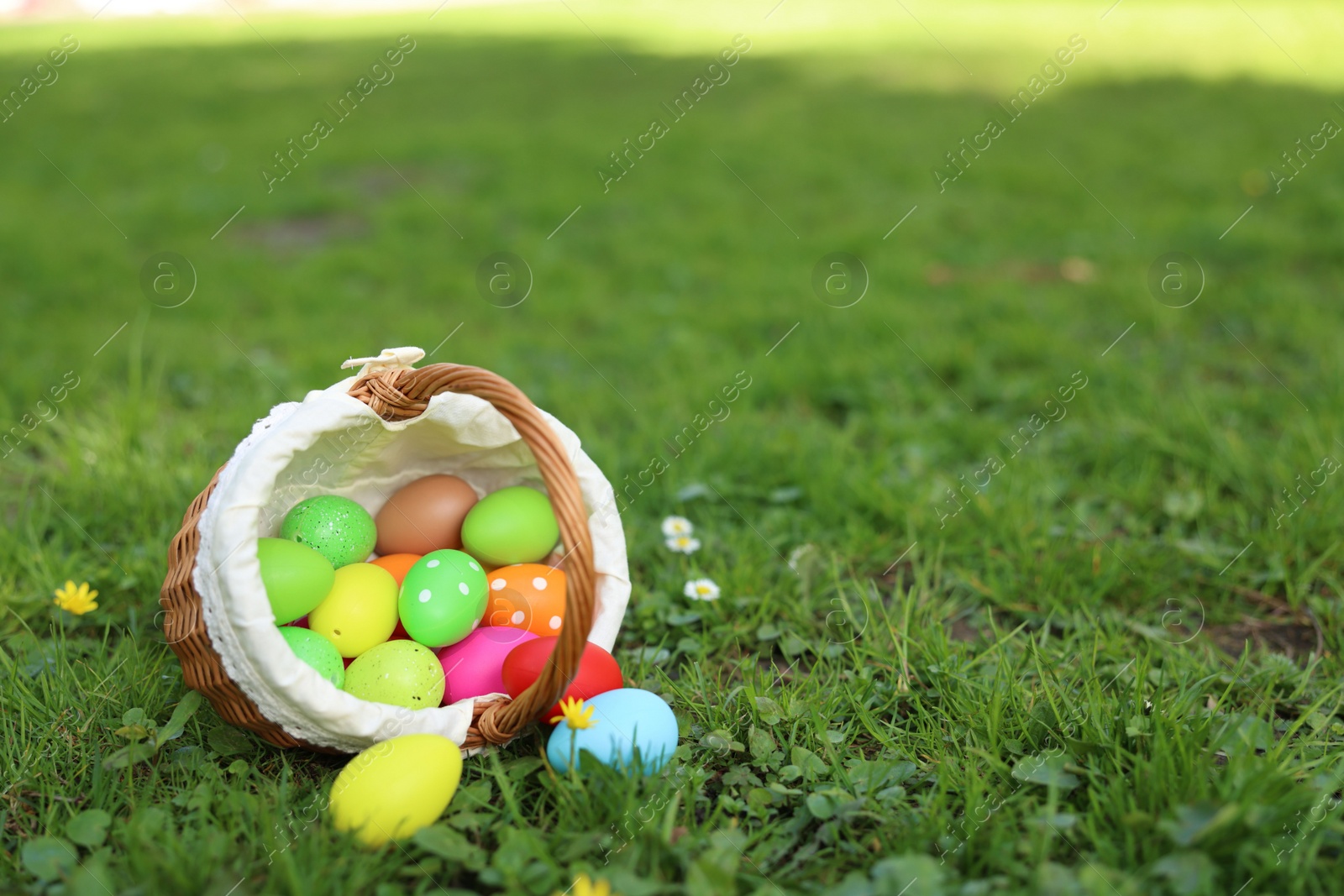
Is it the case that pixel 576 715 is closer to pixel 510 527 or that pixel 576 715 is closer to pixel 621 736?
pixel 621 736

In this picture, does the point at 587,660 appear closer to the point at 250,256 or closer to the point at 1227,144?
the point at 250,256

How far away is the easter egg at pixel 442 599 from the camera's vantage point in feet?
5.61

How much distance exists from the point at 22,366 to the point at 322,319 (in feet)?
3.33

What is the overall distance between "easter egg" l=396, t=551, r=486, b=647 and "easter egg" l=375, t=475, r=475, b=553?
182 millimetres

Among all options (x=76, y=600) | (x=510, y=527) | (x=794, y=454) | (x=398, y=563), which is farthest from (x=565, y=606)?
(x=794, y=454)

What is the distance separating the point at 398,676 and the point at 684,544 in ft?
2.69

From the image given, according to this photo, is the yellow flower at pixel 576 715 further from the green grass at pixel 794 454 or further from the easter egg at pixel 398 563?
the easter egg at pixel 398 563

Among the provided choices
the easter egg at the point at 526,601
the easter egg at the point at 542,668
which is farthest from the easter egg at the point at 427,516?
the easter egg at the point at 542,668

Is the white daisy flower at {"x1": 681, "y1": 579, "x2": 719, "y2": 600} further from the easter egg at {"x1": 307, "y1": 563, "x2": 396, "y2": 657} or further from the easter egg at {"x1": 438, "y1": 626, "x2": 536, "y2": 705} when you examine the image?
the easter egg at {"x1": 307, "y1": 563, "x2": 396, "y2": 657}

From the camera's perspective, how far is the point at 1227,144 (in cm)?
539

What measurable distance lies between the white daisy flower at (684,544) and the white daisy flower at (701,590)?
0.13m

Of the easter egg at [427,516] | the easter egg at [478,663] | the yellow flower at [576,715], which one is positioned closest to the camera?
the yellow flower at [576,715]

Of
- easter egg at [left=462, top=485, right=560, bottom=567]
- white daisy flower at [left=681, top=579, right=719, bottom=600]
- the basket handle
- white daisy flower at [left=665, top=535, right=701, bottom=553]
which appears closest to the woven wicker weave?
the basket handle

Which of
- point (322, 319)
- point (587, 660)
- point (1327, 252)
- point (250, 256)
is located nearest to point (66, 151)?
point (250, 256)
